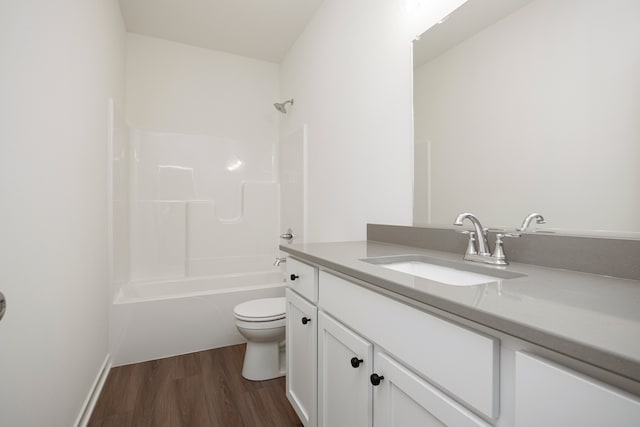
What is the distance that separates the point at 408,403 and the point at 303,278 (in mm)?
718

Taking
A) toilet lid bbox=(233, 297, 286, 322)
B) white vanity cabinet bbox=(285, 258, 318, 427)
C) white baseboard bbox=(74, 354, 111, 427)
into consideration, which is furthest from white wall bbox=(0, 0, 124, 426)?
white vanity cabinet bbox=(285, 258, 318, 427)

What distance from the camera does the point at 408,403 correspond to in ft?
2.50

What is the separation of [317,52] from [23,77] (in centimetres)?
195

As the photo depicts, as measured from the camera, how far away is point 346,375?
104 cm

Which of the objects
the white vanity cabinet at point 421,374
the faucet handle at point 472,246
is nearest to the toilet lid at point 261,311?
the white vanity cabinet at point 421,374

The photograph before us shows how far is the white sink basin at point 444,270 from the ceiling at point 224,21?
2.12 meters

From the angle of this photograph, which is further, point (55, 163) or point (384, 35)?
point (384, 35)

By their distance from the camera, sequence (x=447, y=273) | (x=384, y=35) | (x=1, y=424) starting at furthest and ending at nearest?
1. (x=384, y=35)
2. (x=447, y=273)
3. (x=1, y=424)

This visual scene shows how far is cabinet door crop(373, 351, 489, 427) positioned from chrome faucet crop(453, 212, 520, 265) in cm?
47

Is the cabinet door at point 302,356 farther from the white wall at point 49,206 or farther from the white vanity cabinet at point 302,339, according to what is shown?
the white wall at point 49,206

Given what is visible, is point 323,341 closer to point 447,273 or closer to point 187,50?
point 447,273

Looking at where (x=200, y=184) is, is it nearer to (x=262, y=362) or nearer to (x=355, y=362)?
(x=262, y=362)

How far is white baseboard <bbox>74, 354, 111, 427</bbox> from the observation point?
1.51m

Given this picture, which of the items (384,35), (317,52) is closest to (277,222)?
(317,52)
